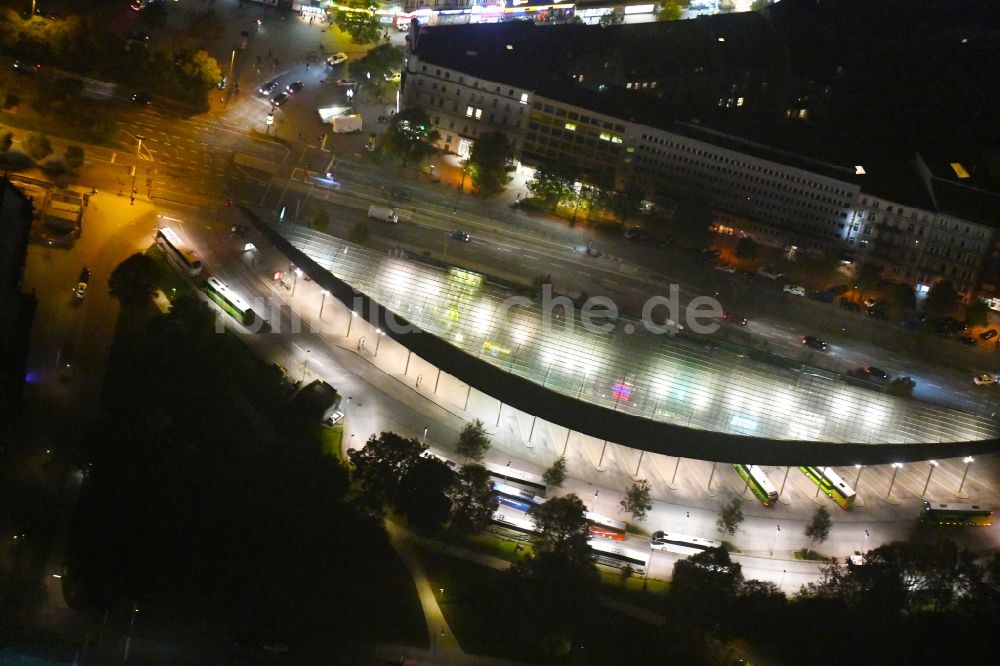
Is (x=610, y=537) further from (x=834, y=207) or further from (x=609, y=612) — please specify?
(x=834, y=207)

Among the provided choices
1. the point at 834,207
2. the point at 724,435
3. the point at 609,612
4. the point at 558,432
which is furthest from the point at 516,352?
the point at 834,207

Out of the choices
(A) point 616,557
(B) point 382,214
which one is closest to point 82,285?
(B) point 382,214

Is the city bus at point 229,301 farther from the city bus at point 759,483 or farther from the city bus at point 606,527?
the city bus at point 759,483

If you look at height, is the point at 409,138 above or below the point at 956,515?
above

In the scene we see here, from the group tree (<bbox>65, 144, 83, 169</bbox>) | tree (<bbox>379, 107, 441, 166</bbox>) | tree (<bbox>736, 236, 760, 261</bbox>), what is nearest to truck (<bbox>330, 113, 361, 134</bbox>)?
tree (<bbox>379, 107, 441, 166</bbox>)

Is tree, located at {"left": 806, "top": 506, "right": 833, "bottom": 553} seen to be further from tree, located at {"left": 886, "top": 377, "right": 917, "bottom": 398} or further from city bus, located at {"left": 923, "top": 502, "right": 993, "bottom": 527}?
tree, located at {"left": 886, "top": 377, "right": 917, "bottom": 398}

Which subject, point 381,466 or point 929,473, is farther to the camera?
point 929,473

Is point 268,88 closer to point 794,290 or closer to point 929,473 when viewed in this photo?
point 794,290
